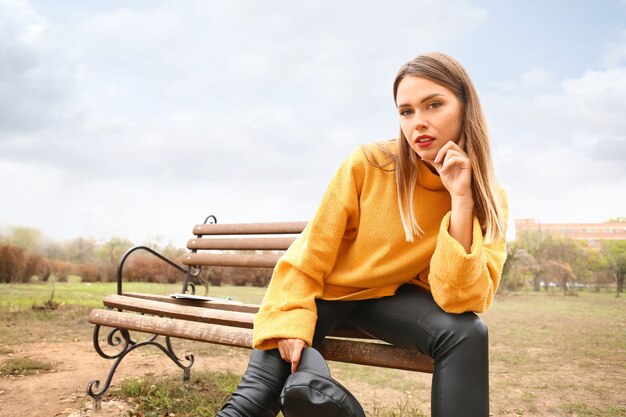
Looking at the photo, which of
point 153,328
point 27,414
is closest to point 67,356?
point 27,414

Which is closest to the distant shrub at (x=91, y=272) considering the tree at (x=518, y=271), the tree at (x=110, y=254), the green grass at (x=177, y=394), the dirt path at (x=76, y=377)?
the tree at (x=110, y=254)

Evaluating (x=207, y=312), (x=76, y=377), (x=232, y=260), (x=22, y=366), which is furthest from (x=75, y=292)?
(x=207, y=312)

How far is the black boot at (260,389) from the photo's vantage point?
1.53 m

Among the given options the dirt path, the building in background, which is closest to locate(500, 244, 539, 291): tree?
the building in background

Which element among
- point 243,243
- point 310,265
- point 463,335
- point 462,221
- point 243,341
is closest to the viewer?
point 463,335

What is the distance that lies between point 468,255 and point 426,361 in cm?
49

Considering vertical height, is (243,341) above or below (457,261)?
below

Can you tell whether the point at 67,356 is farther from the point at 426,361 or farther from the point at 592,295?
the point at 592,295

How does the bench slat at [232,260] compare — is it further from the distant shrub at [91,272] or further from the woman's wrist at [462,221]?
the distant shrub at [91,272]

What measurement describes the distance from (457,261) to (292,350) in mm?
626

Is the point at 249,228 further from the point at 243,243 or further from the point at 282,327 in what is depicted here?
the point at 282,327

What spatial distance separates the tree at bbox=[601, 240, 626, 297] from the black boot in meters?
8.02

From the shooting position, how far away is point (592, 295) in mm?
8477

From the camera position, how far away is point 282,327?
1625 millimetres
